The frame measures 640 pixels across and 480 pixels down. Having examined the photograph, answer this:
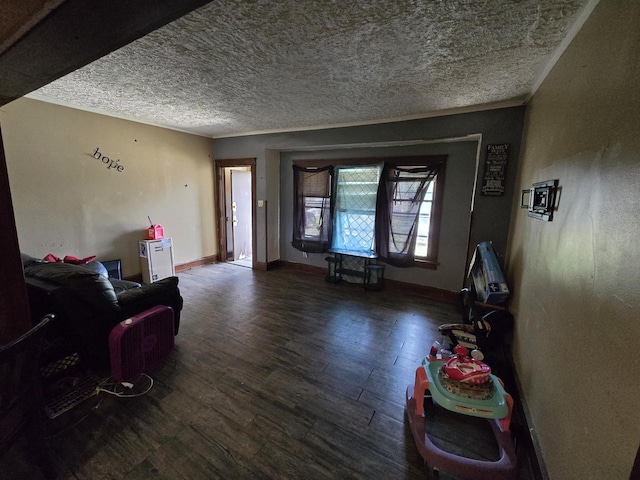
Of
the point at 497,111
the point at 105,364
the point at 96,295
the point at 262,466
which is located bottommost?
the point at 262,466

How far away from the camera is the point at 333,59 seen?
1.90 m

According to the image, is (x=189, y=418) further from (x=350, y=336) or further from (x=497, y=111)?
(x=497, y=111)

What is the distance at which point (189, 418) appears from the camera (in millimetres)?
1706

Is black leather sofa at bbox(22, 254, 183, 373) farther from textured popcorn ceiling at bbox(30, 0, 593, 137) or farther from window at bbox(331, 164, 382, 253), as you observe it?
window at bbox(331, 164, 382, 253)

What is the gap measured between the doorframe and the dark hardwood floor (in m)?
2.04

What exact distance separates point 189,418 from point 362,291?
281 cm

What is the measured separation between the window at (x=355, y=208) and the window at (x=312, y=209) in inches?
6.8

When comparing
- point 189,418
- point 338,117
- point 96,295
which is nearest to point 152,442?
point 189,418

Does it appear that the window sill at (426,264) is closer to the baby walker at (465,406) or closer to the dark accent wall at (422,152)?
the dark accent wall at (422,152)

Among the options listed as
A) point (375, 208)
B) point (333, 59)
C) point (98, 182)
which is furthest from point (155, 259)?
point (333, 59)

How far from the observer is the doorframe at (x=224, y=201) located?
4.82 meters

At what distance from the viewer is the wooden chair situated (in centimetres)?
104

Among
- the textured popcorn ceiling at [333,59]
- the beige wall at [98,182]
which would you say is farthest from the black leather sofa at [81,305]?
the textured popcorn ceiling at [333,59]

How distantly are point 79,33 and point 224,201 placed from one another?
4.51 m
